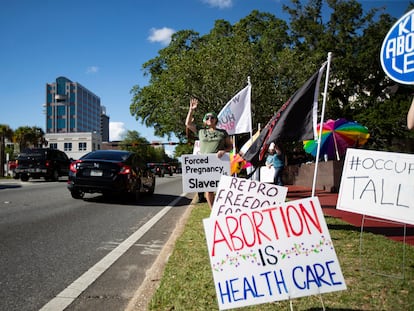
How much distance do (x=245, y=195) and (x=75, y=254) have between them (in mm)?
2687

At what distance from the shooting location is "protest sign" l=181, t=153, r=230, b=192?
17.9 feet

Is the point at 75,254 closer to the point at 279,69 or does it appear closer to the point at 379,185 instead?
the point at 379,185

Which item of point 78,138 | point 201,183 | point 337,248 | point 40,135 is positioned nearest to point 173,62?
point 201,183

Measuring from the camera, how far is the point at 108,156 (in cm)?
1088

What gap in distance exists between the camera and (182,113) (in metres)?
22.5

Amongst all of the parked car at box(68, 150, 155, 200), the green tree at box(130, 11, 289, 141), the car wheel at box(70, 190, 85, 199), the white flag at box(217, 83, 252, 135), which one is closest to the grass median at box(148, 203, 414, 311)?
the white flag at box(217, 83, 252, 135)

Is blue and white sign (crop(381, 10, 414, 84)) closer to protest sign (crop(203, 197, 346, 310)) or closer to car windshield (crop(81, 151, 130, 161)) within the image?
protest sign (crop(203, 197, 346, 310))

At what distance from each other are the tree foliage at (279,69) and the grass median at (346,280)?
48.7 feet

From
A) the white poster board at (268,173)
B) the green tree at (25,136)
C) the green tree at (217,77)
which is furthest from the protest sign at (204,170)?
the green tree at (25,136)

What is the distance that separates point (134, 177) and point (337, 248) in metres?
7.40

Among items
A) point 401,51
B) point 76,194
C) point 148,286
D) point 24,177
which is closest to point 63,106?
point 24,177

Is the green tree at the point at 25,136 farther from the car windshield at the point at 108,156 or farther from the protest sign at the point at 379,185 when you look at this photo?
the protest sign at the point at 379,185

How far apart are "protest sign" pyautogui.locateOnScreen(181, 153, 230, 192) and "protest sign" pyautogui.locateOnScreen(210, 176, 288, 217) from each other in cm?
172

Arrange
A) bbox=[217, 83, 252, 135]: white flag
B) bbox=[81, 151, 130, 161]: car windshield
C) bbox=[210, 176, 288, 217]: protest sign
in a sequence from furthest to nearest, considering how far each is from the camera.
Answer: bbox=[81, 151, 130, 161]: car windshield < bbox=[217, 83, 252, 135]: white flag < bbox=[210, 176, 288, 217]: protest sign
